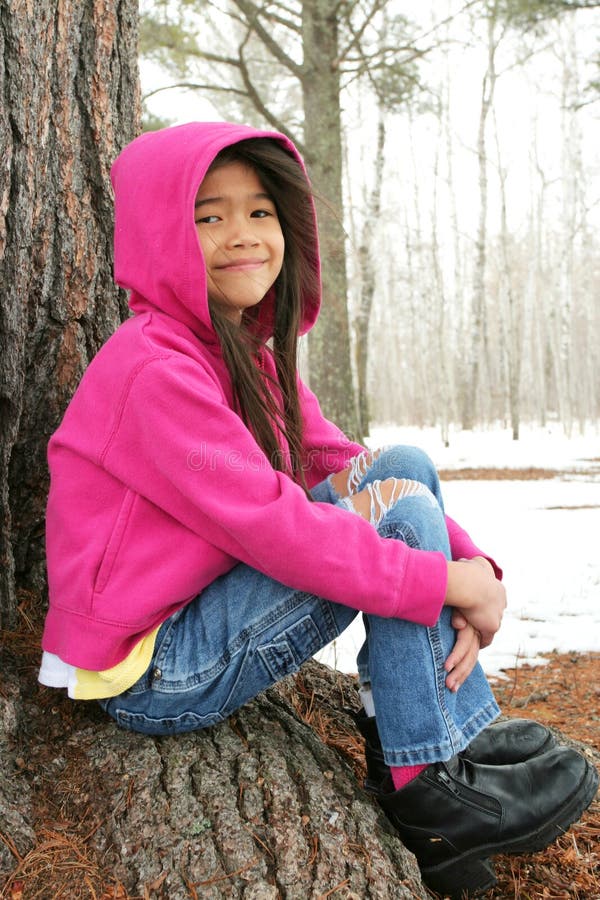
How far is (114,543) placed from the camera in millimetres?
1363

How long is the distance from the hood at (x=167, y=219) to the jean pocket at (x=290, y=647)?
0.63m

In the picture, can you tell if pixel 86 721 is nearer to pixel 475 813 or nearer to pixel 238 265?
pixel 475 813

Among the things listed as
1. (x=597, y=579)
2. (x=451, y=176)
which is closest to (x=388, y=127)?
(x=451, y=176)

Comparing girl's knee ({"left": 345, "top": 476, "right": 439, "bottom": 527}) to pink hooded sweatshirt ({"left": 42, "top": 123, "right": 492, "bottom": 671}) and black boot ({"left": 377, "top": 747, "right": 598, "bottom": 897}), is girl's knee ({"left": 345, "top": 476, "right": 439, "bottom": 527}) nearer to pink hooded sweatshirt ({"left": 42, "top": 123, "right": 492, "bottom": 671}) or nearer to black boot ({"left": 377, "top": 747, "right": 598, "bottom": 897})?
A: pink hooded sweatshirt ({"left": 42, "top": 123, "right": 492, "bottom": 671})

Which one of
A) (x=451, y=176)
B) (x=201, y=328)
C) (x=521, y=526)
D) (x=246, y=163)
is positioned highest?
(x=451, y=176)

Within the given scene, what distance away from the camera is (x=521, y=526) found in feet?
18.6

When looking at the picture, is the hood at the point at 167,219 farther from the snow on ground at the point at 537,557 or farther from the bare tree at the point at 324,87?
the bare tree at the point at 324,87

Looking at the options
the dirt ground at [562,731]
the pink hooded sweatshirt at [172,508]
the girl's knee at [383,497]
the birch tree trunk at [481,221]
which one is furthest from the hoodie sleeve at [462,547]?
the birch tree trunk at [481,221]

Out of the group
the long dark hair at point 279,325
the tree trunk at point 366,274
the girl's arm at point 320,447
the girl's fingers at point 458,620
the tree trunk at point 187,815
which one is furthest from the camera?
the tree trunk at point 366,274

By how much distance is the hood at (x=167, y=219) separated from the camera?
4.86ft

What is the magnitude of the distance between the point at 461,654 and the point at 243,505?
1.61 feet

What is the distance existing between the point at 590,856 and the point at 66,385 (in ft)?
5.22

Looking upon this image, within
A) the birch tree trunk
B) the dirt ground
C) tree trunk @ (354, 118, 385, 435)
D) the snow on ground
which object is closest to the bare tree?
the snow on ground

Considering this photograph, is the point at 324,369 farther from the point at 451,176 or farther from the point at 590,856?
the point at 451,176
